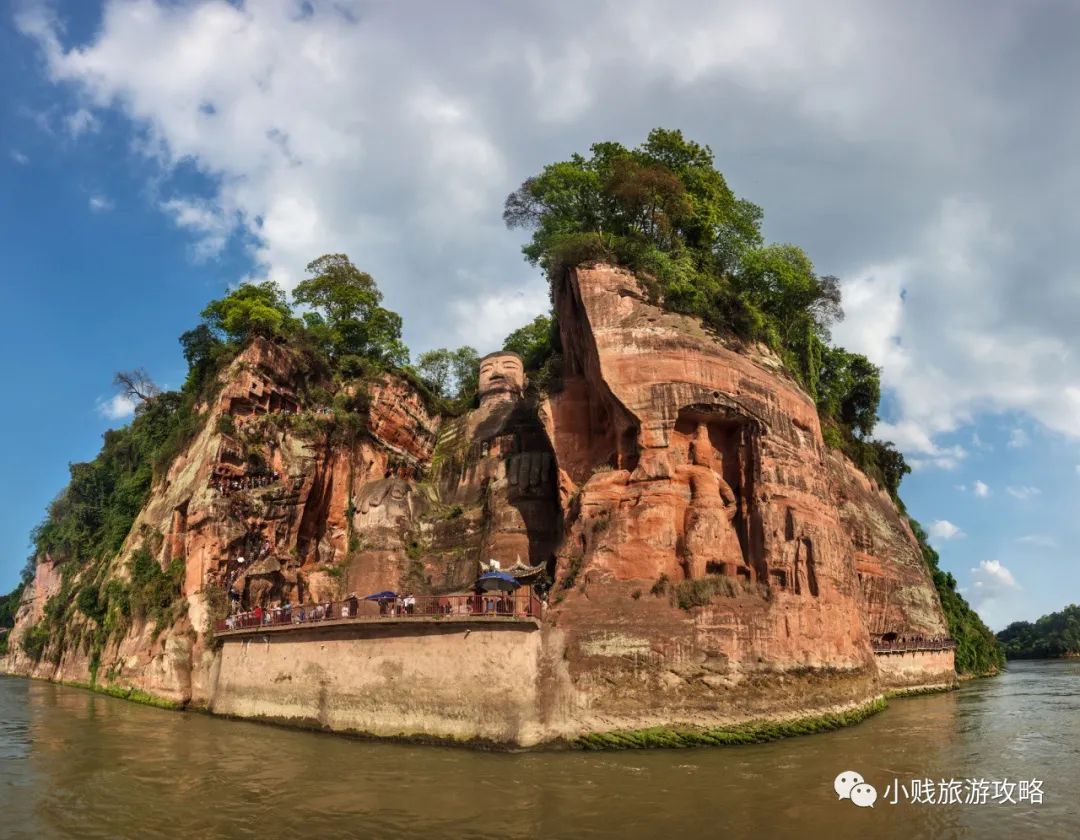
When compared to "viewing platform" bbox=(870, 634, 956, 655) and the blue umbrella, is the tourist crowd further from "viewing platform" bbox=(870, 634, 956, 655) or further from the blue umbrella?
"viewing platform" bbox=(870, 634, 956, 655)

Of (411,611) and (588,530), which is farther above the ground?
(588,530)

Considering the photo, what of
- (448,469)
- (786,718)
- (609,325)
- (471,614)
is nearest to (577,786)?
(471,614)

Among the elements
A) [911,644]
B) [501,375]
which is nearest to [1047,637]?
[911,644]

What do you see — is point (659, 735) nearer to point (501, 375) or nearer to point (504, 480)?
point (504, 480)

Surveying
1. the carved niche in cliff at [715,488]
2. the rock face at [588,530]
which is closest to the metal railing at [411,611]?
the rock face at [588,530]

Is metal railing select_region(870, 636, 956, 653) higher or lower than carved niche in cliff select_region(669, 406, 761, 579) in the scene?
lower

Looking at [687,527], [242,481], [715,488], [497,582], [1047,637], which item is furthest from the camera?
[1047,637]

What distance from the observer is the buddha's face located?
42188mm

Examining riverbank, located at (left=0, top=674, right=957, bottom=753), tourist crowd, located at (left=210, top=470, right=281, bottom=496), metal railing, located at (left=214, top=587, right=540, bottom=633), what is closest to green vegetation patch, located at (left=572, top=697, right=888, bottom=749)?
riverbank, located at (left=0, top=674, right=957, bottom=753)

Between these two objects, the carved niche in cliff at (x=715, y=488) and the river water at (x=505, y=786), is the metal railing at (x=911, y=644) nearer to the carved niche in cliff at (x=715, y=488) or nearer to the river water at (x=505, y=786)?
the river water at (x=505, y=786)

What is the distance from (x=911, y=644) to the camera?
3856 centimetres

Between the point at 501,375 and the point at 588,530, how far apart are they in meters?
19.5

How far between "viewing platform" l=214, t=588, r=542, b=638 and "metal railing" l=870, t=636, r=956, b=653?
22.7m

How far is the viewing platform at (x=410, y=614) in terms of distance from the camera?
20.5 metres
